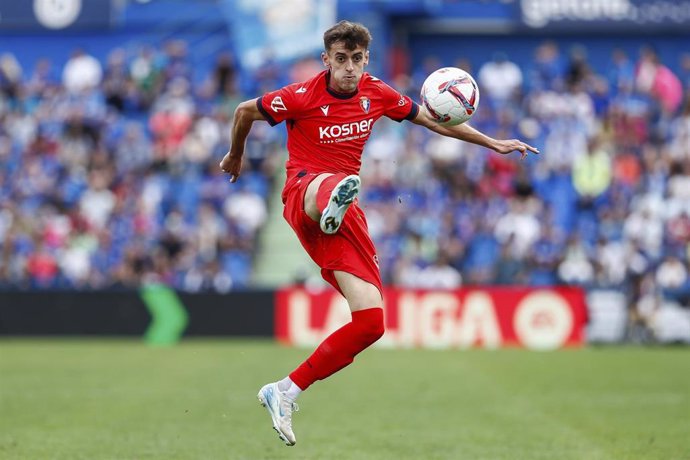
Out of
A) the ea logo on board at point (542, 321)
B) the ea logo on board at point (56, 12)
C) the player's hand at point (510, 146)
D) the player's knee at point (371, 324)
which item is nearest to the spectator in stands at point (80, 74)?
the ea logo on board at point (56, 12)

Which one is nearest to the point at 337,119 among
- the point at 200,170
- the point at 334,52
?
the point at 334,52

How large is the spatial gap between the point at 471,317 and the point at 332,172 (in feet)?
43.1

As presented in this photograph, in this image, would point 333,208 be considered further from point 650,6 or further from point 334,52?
point 650,6

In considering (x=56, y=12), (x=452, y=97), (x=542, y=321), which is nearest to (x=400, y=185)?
(x=542, y=321)

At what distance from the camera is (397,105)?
8141 mm

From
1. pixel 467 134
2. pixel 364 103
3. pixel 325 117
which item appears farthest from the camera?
pixel 467 134

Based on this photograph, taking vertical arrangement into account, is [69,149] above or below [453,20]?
below

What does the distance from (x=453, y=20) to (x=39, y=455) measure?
20172mm

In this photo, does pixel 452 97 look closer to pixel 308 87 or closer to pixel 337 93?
pixel 337 93

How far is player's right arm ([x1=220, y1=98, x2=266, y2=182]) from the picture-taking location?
25.7 feet

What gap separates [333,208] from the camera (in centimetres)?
732

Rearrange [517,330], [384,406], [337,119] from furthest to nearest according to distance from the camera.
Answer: [517,330], [384,406], [337,119]

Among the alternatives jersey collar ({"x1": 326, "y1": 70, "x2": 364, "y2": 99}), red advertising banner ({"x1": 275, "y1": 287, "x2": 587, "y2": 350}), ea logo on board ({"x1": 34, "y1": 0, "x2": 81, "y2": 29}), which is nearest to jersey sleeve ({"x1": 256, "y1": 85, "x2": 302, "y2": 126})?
jersey collar ({"x1": 326, "y1": 70, "x2": 364, "y2": 99})

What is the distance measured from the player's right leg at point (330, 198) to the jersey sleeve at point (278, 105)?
539 millimetres
